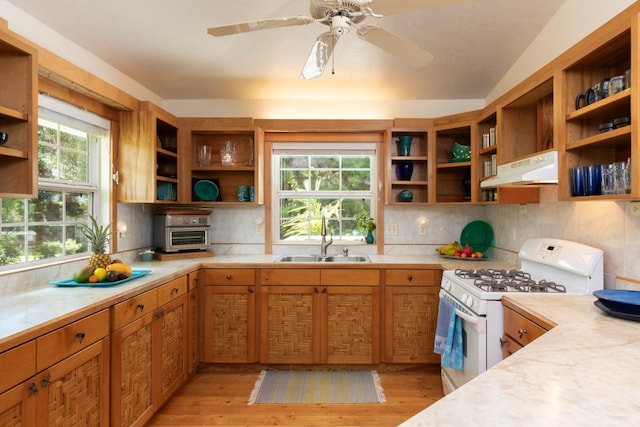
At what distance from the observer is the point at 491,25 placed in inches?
94.7

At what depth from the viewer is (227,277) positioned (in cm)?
304

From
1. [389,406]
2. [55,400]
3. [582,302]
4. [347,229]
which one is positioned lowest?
[389,406]

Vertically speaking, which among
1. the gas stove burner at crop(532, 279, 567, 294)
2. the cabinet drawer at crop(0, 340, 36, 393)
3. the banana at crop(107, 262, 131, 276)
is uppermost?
the banana at crop(107, 262, 131, 276)

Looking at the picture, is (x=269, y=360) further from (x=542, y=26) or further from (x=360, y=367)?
(x=542, y=26)

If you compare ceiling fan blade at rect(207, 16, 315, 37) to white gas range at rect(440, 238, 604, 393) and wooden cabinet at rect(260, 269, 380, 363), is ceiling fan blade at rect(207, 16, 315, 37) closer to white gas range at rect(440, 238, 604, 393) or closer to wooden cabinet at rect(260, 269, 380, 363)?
white gas range at rect(440, 238, 604, 393)

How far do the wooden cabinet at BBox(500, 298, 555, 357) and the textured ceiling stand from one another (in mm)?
1434

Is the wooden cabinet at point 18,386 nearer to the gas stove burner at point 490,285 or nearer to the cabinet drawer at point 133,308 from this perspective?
the cabinet drawer at point 133,308

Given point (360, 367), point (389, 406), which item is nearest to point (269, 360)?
point (360, 367)

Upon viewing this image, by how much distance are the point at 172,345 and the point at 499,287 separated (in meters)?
2.13

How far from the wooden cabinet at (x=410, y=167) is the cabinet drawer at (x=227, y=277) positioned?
1.43m

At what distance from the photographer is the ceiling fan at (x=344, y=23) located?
151cm

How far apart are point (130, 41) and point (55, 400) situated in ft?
7.13

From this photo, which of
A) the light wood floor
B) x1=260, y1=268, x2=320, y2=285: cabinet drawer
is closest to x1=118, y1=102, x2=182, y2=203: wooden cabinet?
x1=260, y1=268, x2=320, y2=285: cabinet drawer

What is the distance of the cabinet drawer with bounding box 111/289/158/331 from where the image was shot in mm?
1898
